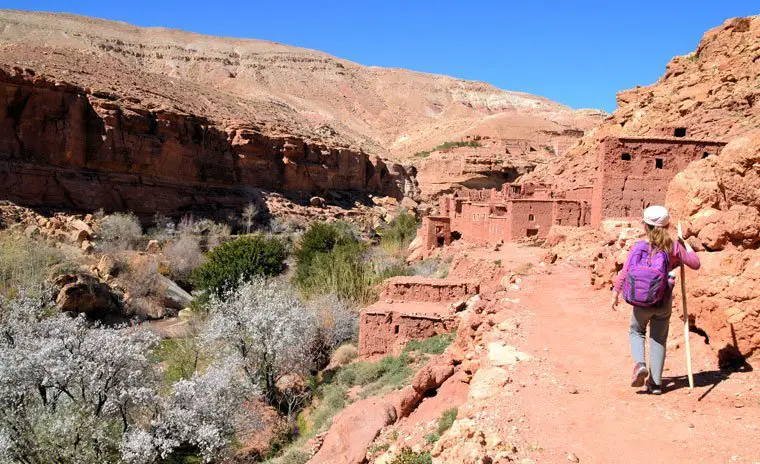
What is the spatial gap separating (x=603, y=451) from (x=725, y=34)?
2797cm

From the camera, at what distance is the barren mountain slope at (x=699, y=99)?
21.6 m

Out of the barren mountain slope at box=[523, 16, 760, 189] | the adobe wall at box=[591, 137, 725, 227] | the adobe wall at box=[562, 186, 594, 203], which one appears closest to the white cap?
the adobe wall at box=[591, 137, 725, 227]

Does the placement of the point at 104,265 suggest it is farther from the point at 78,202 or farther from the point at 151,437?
the point at 151,437

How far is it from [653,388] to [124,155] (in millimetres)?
35209

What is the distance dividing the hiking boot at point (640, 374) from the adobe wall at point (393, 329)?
670cm

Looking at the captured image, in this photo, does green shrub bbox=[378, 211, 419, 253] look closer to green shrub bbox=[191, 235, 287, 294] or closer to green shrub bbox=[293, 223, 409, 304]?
green shrub bbox=[293, 223, 409, 304]

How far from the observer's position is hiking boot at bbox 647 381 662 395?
457 centimetres

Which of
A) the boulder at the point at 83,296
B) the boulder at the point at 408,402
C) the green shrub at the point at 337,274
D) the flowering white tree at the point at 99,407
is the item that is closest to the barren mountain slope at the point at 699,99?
the green shrub at the point at 337,274

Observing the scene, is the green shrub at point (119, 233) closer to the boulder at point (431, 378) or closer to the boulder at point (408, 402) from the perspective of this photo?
Result: the boulder at point (408, 402)

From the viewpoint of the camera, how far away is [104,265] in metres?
24.0

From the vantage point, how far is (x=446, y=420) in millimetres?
5539

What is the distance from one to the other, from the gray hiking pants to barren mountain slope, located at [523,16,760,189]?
18.1 m

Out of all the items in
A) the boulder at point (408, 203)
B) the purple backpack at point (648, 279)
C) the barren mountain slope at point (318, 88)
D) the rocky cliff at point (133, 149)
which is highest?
the barren mountain slope at point (318, 88)

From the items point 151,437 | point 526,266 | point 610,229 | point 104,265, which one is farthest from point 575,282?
point 104,265
